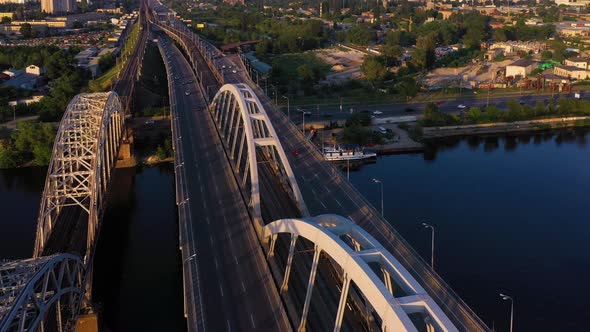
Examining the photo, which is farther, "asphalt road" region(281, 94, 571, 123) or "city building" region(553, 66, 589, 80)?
"city building" region(553, 66, 589, 80)

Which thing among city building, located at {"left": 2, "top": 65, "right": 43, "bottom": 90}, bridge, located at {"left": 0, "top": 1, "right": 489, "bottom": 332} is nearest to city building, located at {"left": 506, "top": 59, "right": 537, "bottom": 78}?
bridge, located at {"left": 0, "top": 1, "right": 489, "bottom": 332}

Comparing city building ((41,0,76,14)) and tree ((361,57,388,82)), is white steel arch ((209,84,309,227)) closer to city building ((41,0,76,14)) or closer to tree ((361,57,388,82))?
tree ((361,57,388,82))

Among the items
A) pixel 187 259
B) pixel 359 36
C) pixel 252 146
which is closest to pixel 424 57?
pixel 359 36

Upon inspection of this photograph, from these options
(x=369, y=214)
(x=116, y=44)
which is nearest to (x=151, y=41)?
(x=116, y=44)

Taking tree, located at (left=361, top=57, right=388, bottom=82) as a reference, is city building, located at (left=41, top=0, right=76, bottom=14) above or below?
above

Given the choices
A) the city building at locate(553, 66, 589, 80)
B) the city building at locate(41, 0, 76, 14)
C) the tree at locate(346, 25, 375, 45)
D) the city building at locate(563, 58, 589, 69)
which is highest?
the city building at locate(41, 0, 76, 14)

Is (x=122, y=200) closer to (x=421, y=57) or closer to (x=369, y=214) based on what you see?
(x=369, y=214)

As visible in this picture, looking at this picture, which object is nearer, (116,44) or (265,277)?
(265,277)
